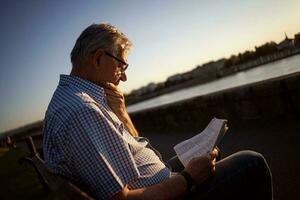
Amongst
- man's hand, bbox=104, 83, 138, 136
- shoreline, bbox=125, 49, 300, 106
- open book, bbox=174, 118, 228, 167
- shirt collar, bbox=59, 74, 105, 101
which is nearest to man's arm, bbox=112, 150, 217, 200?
open book, bbox=174, 118, 228, 167

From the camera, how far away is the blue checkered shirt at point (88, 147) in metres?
1.52

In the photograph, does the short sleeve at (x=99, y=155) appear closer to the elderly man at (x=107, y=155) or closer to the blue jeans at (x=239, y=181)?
the elderly man at (x=107, y=155)

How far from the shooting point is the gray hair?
1932 millimetres

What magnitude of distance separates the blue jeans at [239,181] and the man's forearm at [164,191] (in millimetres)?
101

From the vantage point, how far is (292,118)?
19.7ft

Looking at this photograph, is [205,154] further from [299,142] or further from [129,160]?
[299,142]

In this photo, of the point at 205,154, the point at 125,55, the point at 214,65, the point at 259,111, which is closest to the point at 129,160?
the point at 205,154

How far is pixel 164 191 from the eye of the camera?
1.62 metres

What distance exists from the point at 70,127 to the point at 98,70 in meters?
0.55

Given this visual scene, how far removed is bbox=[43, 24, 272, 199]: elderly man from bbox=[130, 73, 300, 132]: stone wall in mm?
4516

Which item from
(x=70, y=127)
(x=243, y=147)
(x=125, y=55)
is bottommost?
(x=243, y=147)

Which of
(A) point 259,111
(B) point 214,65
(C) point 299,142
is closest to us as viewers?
(C) point 299,142

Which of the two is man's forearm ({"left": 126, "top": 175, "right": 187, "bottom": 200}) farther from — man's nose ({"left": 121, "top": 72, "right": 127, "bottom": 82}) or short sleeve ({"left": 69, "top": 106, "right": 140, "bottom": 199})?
man's nose ({"left": 121, "top": 72, "right": 127, "bottom": 82})

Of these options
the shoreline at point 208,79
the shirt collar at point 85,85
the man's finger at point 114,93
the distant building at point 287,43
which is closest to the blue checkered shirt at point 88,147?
the shirt collar at point 85,85
